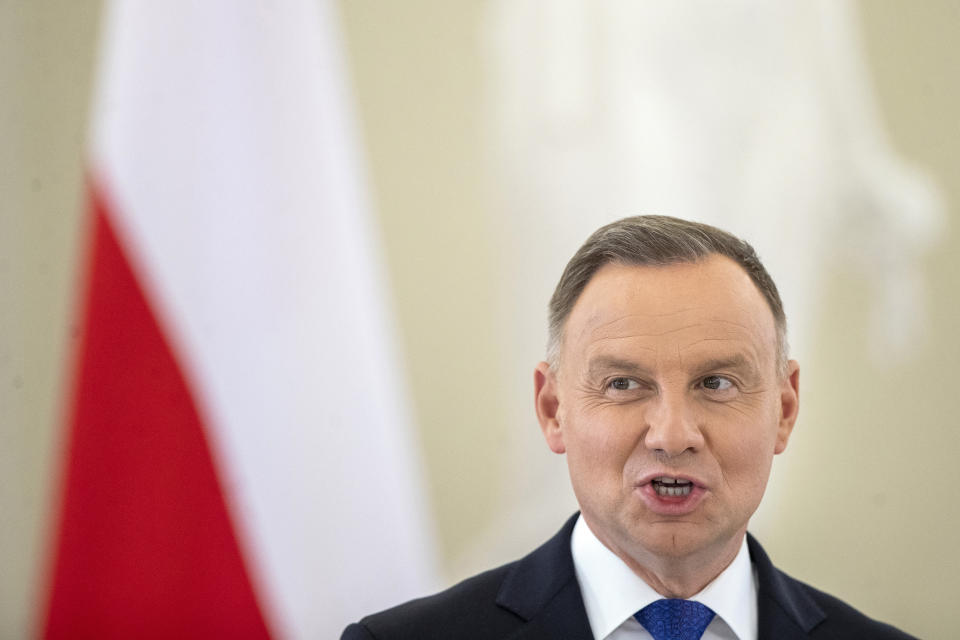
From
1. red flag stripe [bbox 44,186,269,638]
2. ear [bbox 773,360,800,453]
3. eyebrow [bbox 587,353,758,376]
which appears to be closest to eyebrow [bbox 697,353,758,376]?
eyebrow [bbox 587,353,758,376]

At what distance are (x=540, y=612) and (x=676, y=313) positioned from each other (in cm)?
41

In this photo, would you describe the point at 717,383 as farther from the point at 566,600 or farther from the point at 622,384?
the point at 566,600

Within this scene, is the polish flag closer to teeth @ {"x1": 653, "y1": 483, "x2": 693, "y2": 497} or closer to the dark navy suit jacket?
the dark navy suit jacket

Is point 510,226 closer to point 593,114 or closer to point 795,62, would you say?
point 593,114

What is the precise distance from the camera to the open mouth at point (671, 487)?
45.2 inches

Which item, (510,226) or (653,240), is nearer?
(653,240)

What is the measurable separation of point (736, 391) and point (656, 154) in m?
0.94

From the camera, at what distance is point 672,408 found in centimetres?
114

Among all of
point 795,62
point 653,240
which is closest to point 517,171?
point 795,62

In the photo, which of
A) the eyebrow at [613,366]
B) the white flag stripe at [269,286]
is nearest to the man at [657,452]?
the eyebrow at [613,366]

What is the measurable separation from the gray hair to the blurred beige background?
76 centimetres

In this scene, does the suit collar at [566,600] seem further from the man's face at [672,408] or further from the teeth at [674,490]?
the teeth at [674,490]

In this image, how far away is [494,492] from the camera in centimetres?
203

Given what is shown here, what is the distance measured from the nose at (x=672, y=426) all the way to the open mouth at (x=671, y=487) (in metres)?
0.04
